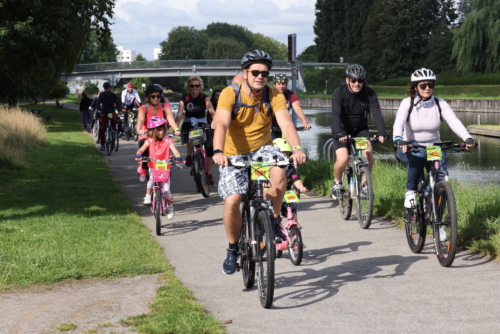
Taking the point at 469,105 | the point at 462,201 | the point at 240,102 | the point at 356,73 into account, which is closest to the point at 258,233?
the point at 240,102

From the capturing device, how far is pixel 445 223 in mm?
6641

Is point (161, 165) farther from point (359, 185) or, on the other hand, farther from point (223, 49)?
point (223, 49)

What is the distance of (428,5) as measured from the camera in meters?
87.5

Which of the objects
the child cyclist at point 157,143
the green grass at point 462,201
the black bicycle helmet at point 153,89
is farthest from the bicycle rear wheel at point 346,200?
the black bicycle helmet at point 153,89

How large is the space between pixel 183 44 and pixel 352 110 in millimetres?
142600

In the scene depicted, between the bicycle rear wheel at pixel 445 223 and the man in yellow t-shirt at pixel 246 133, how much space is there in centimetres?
149

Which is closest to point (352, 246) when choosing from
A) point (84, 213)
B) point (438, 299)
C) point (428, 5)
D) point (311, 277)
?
point (311, 277)

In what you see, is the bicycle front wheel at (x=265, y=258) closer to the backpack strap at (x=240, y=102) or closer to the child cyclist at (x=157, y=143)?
the backpack strap at (x=240, y=102)

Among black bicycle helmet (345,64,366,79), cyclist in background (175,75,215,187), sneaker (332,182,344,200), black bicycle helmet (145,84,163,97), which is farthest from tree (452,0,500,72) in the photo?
black bicycle helmet (345,64,366,79)

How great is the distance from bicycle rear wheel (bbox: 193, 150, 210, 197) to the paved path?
8.62 feet

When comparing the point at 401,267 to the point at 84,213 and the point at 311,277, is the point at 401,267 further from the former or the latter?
the point at 84,213

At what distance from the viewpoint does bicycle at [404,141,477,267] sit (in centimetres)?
648

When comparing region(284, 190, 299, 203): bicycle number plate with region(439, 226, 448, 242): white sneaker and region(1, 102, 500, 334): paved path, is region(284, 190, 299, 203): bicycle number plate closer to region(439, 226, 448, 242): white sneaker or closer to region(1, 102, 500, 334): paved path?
region(1, 102, 500, 334): paved path

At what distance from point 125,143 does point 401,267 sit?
62.5 feet
